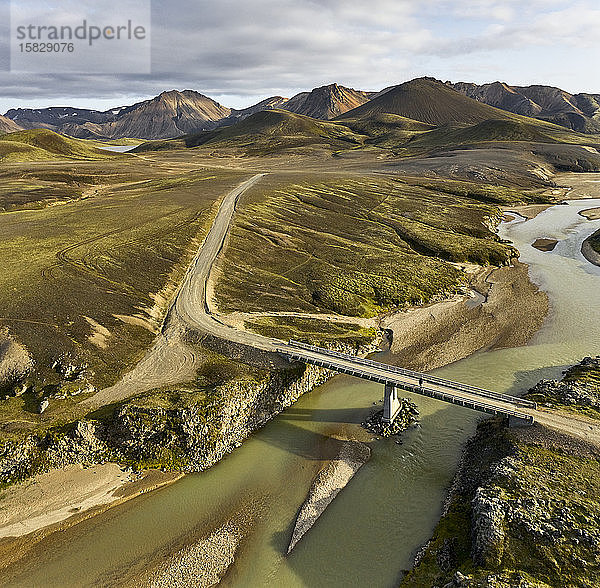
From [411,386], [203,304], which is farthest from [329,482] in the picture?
[203,304]

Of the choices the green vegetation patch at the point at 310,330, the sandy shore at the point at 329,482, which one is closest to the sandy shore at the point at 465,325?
the green vegetation patch at the point at 310,330

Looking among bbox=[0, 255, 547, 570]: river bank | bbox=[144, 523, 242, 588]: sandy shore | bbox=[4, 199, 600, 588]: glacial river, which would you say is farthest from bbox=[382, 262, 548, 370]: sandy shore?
bbox=[144, 523, 242, 588]: sandy shore

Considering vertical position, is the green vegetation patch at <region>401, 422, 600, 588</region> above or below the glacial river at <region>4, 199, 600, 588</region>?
above

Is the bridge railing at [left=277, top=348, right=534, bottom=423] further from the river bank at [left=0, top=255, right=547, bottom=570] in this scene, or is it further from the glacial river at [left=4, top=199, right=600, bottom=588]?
the glacial river at [left=4, top=199, right=600, bottom=588]

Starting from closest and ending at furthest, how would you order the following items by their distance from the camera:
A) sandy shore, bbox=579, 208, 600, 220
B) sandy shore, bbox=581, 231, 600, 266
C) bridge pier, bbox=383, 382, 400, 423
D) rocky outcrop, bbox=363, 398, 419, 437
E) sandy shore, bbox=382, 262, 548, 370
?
rocky outcrop, bbox=363, 398, 419, 437 < bridge pier, bbox=383, 382, 400, 423 < sandy shore, bbox=382, 262, 548, 370 < sandy shore, bbox=581, 231, 600, 266 < sandy shore, bbox=579, 208, 600, 220

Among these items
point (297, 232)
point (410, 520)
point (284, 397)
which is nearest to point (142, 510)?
point (284, 397)
